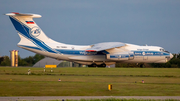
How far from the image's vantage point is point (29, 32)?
31703 millimetres

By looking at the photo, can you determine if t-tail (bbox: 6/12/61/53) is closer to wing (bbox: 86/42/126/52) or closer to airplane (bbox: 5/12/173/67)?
airplane (bbox: 5/12/173/67)

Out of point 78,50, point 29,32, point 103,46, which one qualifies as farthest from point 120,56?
point 29,32

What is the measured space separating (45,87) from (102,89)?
9.50 feet

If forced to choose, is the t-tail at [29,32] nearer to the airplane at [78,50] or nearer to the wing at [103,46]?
the airplane at [78,50]

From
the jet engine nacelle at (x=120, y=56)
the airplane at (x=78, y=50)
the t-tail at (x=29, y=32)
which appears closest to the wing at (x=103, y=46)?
the airplane at (x=78, y=50)

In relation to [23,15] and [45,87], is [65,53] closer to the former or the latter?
[23,15]

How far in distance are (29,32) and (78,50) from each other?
6.52 meters

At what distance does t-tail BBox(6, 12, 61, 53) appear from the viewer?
31188mm

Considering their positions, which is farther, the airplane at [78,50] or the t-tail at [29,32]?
the airplane at [78,50]

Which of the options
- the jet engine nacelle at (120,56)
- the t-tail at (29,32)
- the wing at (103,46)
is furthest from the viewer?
the jet engine nacelle at (120,56)

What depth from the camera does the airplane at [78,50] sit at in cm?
3148

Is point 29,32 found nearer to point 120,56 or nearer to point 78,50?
point 78,50

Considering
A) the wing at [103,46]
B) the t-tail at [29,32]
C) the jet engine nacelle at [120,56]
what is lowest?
the jet engine nacelle at [120,56]

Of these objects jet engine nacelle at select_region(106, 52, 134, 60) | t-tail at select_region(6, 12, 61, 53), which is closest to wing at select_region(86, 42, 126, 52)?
jet engine nacelle at select_region(106, 52, 134, 60)
